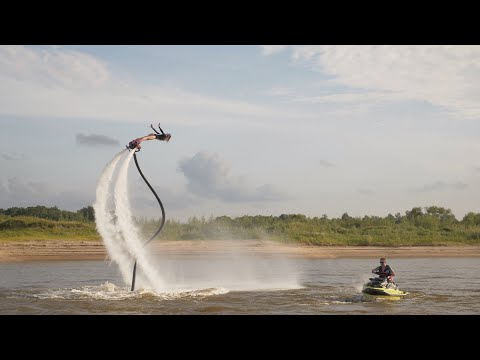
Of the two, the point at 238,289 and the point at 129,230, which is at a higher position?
the point at 129,230

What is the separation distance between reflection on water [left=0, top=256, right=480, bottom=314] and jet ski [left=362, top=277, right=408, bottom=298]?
13.7 inches

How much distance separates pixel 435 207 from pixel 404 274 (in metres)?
39.7

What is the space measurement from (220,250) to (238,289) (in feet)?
71.3

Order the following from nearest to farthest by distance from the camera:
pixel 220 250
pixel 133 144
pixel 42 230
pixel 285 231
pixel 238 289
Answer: pixel 133 144 < pixel 238 289 < pixel 220 250 < pixel 42 230 < pixel 285 231

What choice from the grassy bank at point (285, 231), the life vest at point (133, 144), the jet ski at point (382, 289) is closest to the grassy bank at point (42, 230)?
the grassy bank at point (285, 231)

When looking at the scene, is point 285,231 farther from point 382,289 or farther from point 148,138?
point 148,138

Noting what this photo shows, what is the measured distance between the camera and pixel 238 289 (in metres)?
29.3

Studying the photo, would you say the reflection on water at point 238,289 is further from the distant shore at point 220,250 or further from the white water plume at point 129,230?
the distant shore at point 220,250

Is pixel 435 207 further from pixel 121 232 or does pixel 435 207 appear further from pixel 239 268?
pixel 121 232

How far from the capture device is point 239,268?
4022cm

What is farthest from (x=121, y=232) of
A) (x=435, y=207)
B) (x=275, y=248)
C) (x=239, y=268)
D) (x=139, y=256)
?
(x=435, y=207)

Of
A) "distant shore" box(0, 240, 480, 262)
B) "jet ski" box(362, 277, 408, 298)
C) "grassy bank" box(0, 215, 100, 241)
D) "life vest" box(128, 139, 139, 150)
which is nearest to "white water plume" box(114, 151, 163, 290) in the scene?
"life vest" box(128, 139, 139, 150)

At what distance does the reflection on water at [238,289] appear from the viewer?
22.8m

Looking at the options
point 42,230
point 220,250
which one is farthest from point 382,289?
point 42,230
